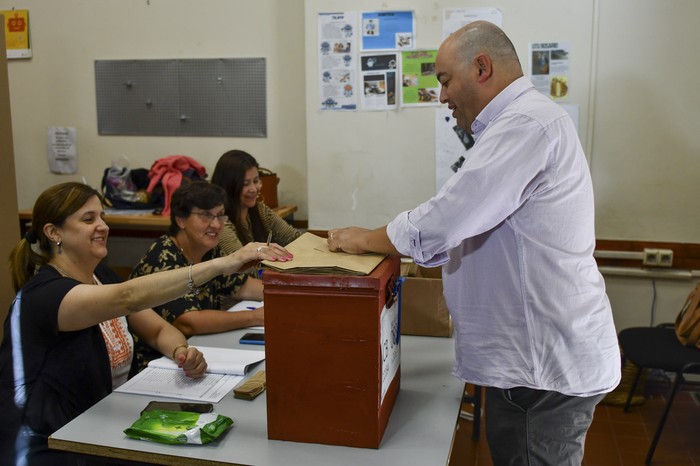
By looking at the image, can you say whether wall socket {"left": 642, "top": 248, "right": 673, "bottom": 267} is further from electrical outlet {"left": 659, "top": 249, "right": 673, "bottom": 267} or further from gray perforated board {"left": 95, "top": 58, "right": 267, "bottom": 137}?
gray perforated board {"left": 95, "top": 58, "right": 267, "bottom": 137}

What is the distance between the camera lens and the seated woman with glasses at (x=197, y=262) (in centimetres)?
224

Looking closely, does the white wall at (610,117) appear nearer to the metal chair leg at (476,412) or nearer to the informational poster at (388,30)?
the informational poster at (388,30)

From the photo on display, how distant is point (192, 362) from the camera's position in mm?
1846

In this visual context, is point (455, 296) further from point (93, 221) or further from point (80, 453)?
point (93, 221)

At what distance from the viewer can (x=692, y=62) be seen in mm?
3244

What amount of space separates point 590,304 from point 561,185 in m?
0.29

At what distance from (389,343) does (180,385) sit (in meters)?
0.65

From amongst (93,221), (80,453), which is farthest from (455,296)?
(93,221)

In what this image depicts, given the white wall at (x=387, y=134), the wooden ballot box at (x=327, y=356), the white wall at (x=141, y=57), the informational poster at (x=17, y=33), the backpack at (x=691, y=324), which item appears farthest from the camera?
the informational poster at (x=17, y=33)

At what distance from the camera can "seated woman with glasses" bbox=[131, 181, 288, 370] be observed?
2.24 m

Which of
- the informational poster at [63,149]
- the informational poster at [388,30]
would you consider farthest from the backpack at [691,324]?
the informational poster at [63,149]

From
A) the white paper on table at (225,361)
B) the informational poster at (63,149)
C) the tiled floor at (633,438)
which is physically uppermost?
the informational poster at (63,149)

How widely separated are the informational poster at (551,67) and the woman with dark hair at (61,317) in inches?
89.6

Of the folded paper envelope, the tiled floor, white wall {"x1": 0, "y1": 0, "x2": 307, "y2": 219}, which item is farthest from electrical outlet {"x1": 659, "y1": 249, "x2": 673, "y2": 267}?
the folded paper envelope
